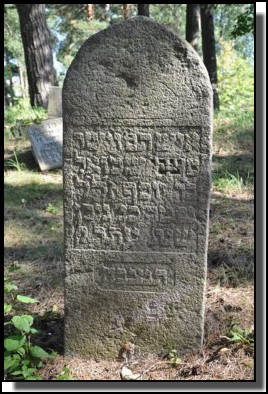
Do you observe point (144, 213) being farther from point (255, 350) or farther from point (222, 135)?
point (222, 135)

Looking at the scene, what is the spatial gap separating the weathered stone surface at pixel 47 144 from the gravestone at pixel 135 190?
367cm

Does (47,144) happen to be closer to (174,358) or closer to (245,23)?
(245,23)

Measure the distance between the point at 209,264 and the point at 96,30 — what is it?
47.2 ft

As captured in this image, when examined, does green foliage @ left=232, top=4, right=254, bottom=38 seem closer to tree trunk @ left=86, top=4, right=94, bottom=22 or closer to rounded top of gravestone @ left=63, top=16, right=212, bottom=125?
rounded top of gravestone @ left=63, top=16, right=212, bottom=125

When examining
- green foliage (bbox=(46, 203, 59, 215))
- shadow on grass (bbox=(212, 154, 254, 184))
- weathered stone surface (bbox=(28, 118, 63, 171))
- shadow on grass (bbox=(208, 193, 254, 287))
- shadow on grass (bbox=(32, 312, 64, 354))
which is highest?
weathered stone surface (bbox=(28, 118, 63, 171))

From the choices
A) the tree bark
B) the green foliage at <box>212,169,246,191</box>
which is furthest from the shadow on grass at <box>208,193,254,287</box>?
the tree bark

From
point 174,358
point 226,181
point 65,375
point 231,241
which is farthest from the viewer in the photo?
point 226,181

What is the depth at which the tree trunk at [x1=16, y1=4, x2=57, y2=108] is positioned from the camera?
25.9 feet

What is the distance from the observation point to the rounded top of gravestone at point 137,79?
2268 mm

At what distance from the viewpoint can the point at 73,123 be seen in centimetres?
241

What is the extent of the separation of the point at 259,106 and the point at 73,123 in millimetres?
1476

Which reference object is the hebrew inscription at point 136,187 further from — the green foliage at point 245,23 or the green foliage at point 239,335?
the green foliage at point 245,23

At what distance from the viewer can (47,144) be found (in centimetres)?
612

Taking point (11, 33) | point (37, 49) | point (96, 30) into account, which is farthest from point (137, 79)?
point (11, 33)
